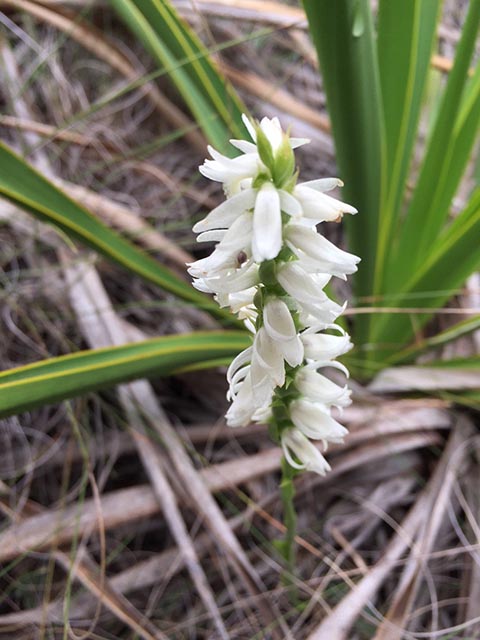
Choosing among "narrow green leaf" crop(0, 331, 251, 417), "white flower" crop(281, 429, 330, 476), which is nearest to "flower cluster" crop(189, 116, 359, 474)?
"white flower" crop(281, 429, 330, 476)

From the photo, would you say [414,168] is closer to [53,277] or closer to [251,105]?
[251,105]

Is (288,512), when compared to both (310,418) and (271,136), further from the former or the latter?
(271,136)

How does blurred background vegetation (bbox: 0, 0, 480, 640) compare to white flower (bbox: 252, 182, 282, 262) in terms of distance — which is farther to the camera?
blurred background vegetation (bbox: 0, 0, 480, 640)

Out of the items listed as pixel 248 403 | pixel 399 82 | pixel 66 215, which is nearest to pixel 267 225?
pixel 248 403

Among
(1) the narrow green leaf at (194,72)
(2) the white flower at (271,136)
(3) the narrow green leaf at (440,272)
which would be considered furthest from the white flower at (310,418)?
(1) the narrow green leaf at (194,72)

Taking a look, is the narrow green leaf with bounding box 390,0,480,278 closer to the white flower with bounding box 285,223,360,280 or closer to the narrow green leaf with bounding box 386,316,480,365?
the narrow green leaf with bounding box 386,316,480,365

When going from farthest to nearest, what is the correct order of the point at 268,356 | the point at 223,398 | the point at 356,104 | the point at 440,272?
the point at 223,398
the point at 440,272
the point at 356,104
the point at 268,356

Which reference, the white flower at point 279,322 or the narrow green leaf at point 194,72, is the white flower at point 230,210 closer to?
the white flower at point 279,322
